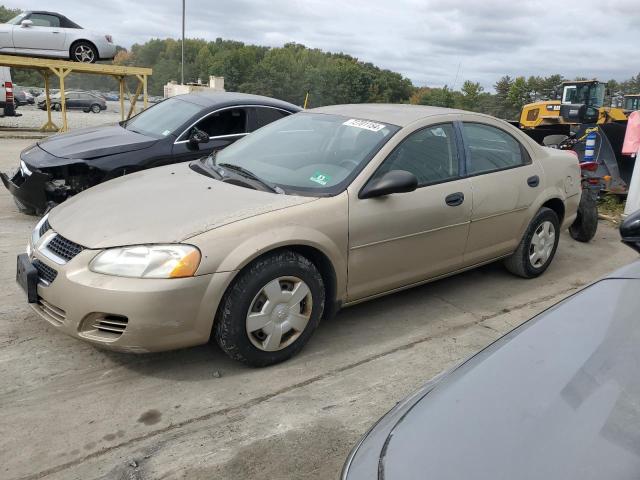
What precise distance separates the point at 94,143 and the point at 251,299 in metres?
3.86

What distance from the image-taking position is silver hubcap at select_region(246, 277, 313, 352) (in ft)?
9.97

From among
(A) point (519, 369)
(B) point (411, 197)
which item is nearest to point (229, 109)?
(B) point (411, 197)

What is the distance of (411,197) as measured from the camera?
3.66 meters

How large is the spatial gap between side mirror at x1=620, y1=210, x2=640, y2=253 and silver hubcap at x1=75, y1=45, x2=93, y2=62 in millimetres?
15301

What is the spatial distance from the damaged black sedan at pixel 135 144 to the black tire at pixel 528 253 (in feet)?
11.0

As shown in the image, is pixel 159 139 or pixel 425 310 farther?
pixel 159 139

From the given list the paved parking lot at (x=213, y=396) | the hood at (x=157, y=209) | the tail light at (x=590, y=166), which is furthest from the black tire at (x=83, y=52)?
the tail light at (x=590, y=166)

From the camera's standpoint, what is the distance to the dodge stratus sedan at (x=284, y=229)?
282cm

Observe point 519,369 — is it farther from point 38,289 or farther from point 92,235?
point 38,289

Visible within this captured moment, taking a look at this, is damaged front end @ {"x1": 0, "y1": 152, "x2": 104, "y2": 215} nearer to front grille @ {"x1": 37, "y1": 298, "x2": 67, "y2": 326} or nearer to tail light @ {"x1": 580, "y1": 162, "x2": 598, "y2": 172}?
front grille @ {"x1": 37, "y1": 298, "x2": 67, "y2": 326}

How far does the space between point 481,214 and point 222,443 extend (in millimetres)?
2574

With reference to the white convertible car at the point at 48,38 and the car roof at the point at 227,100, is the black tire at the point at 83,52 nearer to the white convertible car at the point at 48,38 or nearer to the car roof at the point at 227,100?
the white convertible car at the point at 48,38

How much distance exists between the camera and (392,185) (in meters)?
3.38

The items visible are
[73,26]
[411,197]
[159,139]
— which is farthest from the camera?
[73,26]
